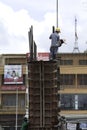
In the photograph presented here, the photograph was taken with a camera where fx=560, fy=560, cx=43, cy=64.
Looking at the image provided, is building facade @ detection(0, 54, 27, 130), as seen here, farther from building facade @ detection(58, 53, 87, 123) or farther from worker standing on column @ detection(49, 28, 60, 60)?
worker standing on column @ detection(49, 28, 60, 60)

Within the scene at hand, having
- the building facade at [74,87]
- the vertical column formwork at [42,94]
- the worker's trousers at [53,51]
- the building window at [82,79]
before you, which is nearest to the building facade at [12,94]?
the building facade at [74,87]

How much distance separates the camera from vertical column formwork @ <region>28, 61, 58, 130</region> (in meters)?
19.5

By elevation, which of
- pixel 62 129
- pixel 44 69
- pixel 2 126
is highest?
pixel 44 69

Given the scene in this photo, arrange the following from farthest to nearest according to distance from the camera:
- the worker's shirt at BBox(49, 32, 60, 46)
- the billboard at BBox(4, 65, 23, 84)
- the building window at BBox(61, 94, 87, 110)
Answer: the billboard at BBox(4, 65, 23, 84), the building window at BBox(61, 94, 87, 110), the worker's shirt at BBox(49, 32, 60, 46)

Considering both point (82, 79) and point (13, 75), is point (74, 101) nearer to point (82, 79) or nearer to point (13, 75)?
point (82, 79)

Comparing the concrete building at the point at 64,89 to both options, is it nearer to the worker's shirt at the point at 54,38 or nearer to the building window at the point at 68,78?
the building window at the point at 68,78

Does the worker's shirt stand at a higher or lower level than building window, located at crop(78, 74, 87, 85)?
higher

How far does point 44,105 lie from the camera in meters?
19.5

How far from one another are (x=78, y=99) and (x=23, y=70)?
976 centimetres

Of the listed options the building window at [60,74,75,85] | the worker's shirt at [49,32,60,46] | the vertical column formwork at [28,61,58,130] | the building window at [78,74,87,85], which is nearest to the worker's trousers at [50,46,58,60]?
the worker's shirt at [49,32,60,46]

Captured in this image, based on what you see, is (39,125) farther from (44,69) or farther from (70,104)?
(70,104)

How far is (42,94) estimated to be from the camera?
64.2ft

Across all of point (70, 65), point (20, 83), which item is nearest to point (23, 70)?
point (20, 83)

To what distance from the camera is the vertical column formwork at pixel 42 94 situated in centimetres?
1945
